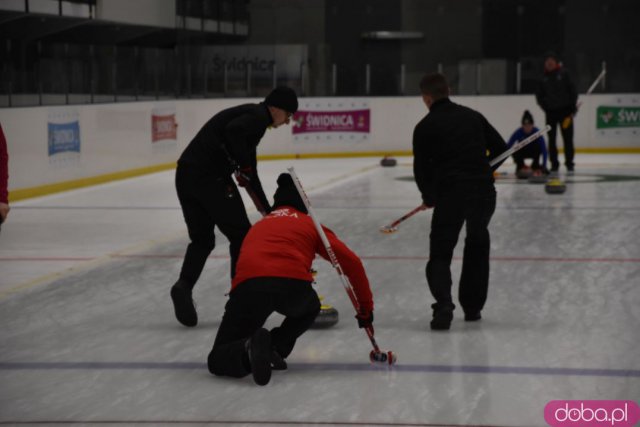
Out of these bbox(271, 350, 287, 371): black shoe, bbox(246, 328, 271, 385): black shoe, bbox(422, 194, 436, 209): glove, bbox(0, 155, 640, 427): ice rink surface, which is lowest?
bbox(0, 155, 640, 427): ice rink surface

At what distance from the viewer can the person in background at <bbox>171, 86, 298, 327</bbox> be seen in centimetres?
577

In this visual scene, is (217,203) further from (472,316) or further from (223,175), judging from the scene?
(472,316)

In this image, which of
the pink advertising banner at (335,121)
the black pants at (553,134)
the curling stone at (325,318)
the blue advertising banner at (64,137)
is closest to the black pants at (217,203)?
the curling stone at (325,318)

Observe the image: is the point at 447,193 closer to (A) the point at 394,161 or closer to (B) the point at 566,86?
(B) the point at 566,86

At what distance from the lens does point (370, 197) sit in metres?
13.3

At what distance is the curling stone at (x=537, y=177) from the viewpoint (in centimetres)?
1479

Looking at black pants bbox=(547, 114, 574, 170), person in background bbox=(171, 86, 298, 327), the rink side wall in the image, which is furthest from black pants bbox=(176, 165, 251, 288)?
black pants bbox=(547, 114, 574, 170)

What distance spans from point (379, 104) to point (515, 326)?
14839mm

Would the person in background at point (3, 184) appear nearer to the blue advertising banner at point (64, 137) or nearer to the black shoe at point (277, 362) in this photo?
the black shoe at point (277, 362)

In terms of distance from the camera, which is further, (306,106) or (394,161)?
(306,106)

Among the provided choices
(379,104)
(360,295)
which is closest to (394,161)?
(379,104)

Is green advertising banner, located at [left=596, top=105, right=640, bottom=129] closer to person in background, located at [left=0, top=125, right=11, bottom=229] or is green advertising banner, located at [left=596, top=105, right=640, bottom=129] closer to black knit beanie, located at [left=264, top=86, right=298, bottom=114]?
black knit beanie, located at [left=264, top=86, right=298, bottom=114]

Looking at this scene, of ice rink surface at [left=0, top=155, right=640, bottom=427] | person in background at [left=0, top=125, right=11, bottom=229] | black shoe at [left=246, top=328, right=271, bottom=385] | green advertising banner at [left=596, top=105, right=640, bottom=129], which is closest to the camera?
ice rink surface at [left=0, top=155, right=640, bottom=427]

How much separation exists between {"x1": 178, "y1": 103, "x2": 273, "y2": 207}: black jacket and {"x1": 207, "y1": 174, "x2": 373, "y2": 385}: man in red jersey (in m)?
0.75
